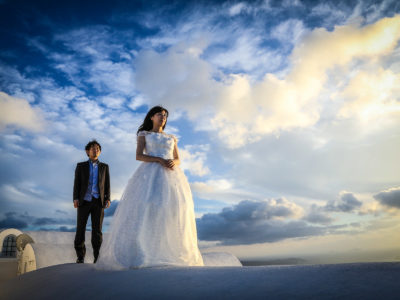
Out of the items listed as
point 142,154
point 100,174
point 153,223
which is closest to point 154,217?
point 153,223

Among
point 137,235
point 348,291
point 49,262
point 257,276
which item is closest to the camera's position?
point 348,291

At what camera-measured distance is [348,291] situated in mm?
1201

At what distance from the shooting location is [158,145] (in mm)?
3568

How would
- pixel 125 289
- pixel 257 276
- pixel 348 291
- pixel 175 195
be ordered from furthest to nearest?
pixel 175 195, pixel 125 289, pixel 257 276, pixel 348 291

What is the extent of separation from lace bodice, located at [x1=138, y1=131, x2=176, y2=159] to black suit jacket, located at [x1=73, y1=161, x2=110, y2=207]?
4.49 feet

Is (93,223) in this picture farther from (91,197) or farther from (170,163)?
(170,163)

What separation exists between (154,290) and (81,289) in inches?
29.4

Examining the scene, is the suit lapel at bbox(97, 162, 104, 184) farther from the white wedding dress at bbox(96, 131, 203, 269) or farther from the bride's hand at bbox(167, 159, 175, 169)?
the bride's hand at bbox(167, 159, 175, 169)

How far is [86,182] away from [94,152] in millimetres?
536

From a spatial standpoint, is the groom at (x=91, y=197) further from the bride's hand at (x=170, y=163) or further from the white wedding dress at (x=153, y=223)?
the bride's hand at (x=170, y=163)

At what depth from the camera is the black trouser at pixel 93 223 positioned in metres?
4.28

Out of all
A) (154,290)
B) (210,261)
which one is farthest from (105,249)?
(210,261)

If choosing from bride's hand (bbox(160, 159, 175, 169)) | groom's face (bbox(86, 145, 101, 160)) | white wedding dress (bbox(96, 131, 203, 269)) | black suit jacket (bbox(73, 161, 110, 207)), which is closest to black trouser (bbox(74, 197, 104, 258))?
black suit jacket (bbox(73, 161, 110, 207))

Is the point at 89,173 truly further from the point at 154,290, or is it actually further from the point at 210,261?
the point at 210,261
